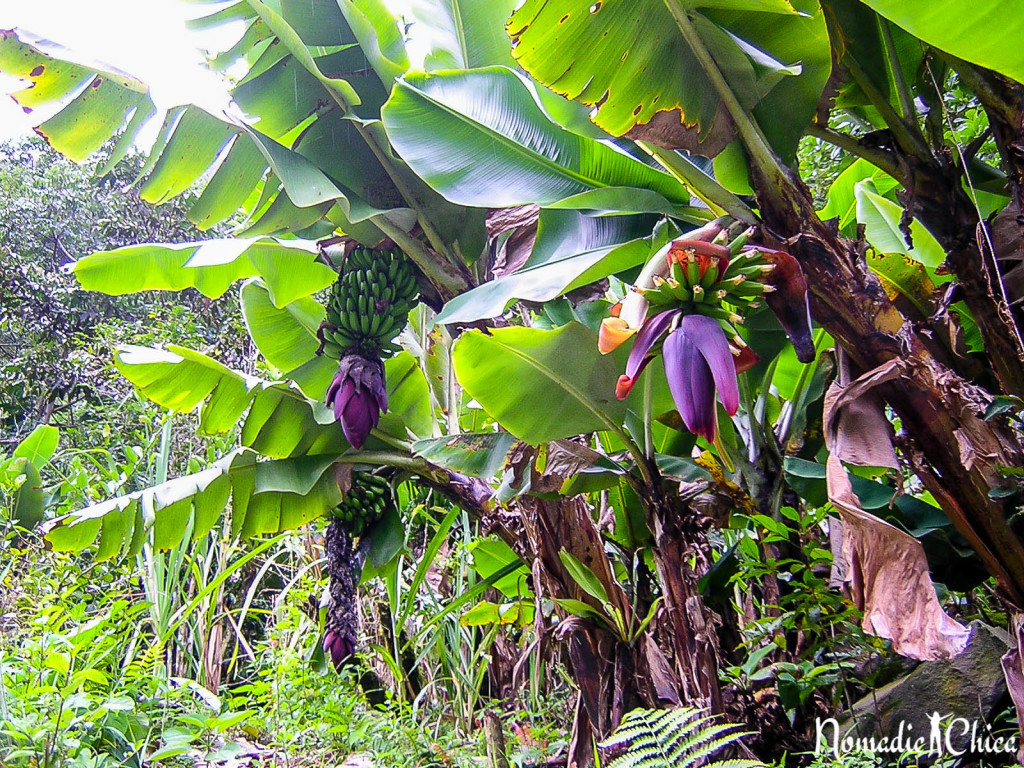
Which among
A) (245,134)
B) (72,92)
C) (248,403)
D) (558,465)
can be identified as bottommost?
(558,465)

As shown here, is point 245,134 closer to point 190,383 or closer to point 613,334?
point 190,383

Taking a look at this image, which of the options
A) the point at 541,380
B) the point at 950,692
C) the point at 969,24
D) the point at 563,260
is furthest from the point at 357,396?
the point at 950,692

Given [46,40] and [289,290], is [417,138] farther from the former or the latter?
[46,40]

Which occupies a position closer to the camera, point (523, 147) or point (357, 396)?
point (523, 147)

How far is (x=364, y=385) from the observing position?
1.74 metres

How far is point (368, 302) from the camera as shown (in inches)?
71.6

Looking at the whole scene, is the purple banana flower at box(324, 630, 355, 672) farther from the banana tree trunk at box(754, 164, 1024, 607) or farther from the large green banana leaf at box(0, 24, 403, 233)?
the banana tree trunk at box(754, 164, 1024, 607)

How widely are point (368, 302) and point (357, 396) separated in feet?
0.88

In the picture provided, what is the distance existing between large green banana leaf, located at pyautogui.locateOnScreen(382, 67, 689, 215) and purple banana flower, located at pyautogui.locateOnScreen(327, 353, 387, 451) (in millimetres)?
544

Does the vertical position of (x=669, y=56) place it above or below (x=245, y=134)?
below

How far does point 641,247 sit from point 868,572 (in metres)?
0.69

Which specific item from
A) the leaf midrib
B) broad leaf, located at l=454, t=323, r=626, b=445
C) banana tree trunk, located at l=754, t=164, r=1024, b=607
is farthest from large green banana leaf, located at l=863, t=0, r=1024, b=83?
broad leaf, located at l=454, t=323, r=626, b=445

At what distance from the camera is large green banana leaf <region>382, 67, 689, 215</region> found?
4.56 ft

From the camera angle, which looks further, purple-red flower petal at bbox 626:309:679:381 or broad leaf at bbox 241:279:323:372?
broad leaf at bbox 241:279:323:372
